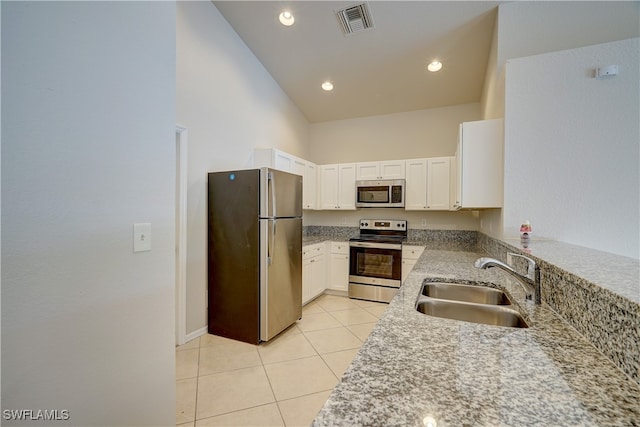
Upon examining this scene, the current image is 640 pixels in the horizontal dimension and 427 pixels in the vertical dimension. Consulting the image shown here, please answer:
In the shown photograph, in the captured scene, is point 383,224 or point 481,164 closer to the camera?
point 481,164

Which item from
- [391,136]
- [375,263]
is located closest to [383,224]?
[375,263]

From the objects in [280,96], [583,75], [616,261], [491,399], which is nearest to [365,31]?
[280,96]

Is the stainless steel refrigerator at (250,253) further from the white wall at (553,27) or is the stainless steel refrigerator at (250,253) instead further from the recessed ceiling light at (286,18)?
the white wall at (553,27)

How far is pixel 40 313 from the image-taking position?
83 cm

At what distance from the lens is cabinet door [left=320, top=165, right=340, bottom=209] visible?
4.27 metres

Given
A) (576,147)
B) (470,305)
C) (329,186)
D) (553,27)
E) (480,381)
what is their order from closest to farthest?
1. (480,381)
2. (470,305)
3. (576,147)
4. (553,27)
5. (329,186)

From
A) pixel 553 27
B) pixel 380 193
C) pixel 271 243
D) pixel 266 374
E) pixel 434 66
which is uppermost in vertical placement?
pixel 434 66

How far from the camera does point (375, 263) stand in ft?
12.2

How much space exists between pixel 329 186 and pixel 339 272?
1.42 meters

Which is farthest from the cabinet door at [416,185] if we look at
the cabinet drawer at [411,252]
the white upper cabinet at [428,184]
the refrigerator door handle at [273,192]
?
the refrigerator door handle at [273,192]

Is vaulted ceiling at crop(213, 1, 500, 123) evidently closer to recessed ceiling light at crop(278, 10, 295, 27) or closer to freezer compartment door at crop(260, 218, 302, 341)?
recessed ceiling light at crop(278, 10, 295, 27)

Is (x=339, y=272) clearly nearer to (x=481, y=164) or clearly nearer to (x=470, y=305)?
(x=481, y=164)

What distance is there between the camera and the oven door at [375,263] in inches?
142

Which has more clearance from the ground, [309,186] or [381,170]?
[381,170]
